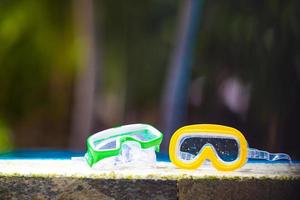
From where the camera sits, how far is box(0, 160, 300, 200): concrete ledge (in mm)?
1721

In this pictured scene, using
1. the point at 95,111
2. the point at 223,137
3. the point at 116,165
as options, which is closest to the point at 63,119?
the point at 95,111

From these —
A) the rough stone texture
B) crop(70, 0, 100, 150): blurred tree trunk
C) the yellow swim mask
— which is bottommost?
the rough stone texture

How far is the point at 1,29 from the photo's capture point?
1834 millimetres

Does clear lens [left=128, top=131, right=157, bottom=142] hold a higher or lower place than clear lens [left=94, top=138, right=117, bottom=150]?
higher

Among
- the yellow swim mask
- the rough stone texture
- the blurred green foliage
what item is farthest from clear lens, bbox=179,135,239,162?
the blurred green foliage

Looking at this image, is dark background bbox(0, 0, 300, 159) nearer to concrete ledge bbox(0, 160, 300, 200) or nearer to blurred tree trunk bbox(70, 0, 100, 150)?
blurred tree trunk bbox(70, 0, 100, 150)

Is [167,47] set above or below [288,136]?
above

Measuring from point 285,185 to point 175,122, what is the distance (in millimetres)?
377

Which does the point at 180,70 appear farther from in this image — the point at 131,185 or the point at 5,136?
the point at 5,136

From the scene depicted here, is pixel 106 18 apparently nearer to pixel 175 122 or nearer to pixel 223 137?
pixel 175 122

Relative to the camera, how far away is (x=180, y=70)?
5.98 ft

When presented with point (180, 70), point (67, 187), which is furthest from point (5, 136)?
point (180, 70)

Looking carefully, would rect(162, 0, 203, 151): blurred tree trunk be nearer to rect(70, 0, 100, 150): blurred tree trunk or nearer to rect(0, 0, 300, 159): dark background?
rect(0, 0, 300, 159): dark background

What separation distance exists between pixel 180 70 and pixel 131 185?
1.26 feet
